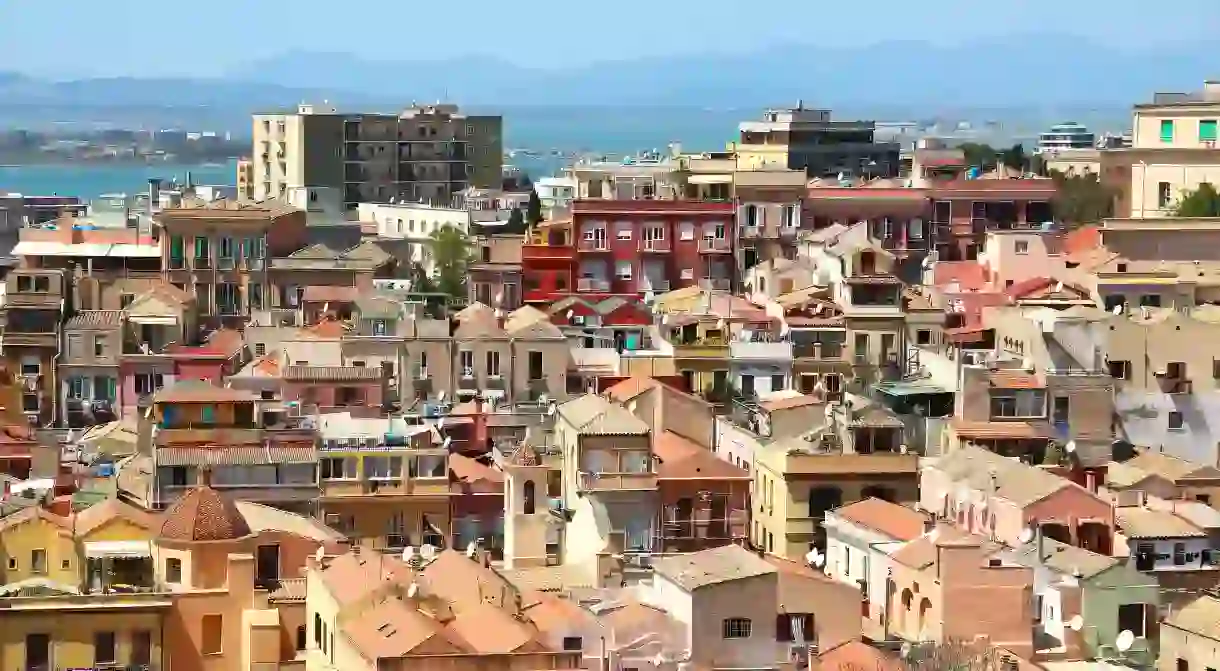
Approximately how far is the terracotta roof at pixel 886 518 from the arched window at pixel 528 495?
323cm

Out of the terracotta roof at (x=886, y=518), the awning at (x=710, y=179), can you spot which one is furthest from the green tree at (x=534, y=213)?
the terracotta roof at (x=886, y=518)

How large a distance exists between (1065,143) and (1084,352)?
64.1 metres

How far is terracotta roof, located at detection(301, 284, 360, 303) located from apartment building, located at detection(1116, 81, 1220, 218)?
48.7 feet

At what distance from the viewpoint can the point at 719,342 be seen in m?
44.0

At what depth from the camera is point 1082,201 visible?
Answer: 5900 cm

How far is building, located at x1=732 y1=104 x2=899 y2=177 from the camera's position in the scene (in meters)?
67.8

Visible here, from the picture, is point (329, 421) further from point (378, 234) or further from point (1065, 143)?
point (1065, 143)

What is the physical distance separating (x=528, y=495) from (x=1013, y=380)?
7.29m

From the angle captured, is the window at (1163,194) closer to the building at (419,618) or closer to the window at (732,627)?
the window at (732,627)

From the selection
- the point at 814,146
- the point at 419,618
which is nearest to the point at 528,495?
the point at 419,618

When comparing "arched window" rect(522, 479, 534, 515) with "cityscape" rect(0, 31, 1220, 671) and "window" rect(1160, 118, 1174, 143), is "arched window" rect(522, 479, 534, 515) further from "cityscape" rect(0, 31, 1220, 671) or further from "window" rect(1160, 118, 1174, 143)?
"window" rect(1160, 118, 1174, 143)

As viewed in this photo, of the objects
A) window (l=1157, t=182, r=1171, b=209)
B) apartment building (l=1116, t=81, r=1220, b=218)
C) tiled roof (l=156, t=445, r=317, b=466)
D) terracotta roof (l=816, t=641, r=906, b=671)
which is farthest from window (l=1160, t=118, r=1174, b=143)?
terracotta roof (l=816, t=641, r=906, b=671)

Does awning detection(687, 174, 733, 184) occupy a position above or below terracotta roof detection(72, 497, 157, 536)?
above

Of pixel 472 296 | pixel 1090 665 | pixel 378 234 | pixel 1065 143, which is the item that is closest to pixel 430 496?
pixel 1090 665
